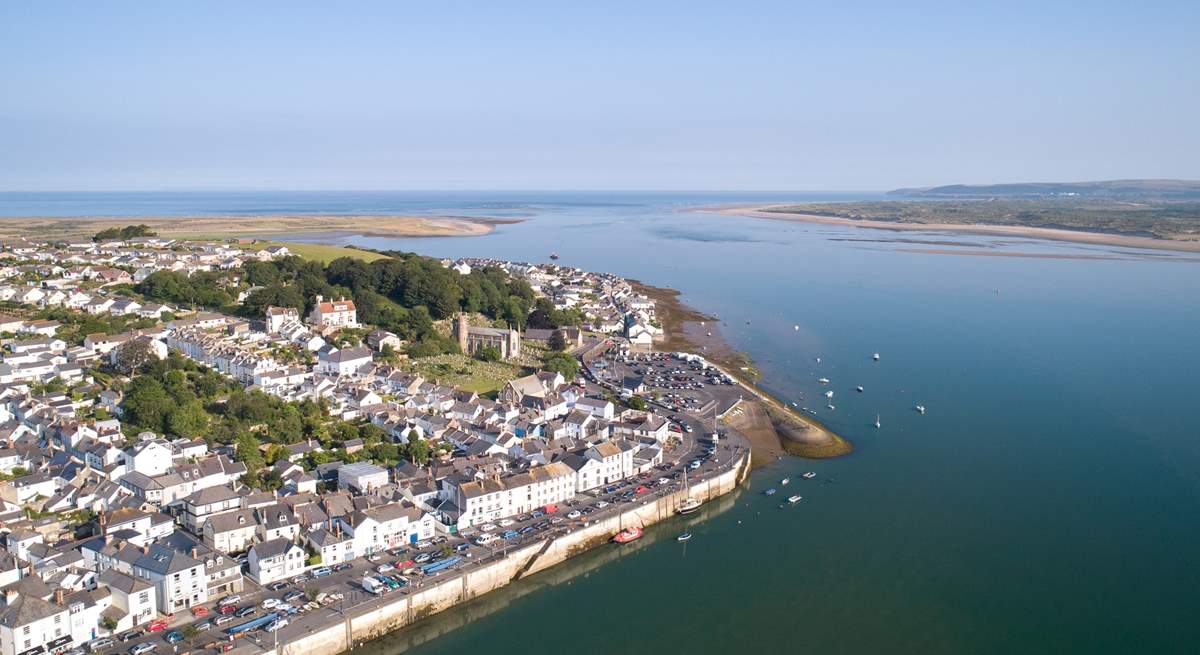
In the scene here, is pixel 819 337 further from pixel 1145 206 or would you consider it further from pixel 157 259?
pixel 1145 206

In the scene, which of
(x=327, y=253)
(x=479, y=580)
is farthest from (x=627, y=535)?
(x=327, y=253)

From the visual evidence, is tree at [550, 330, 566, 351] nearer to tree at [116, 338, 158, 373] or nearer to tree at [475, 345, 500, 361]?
tree at [475, 345, 500, 361]

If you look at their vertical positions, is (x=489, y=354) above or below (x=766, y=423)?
above

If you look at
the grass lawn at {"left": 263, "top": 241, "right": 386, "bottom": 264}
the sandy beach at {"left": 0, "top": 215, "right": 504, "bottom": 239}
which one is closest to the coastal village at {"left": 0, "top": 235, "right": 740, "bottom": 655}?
the grass lawn at {"left": 263, "top": 241, "right": 386, "bottom": 264}

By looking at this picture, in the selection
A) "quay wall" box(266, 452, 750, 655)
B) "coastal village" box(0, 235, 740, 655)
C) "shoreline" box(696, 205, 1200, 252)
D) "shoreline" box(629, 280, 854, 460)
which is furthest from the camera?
"shoreline" box(696, 205, 1200, 252)

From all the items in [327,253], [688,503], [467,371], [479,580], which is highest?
[327,253]

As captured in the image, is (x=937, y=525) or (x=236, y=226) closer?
(x=937, y=525)

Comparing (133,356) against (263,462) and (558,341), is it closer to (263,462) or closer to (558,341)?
(263,462)
